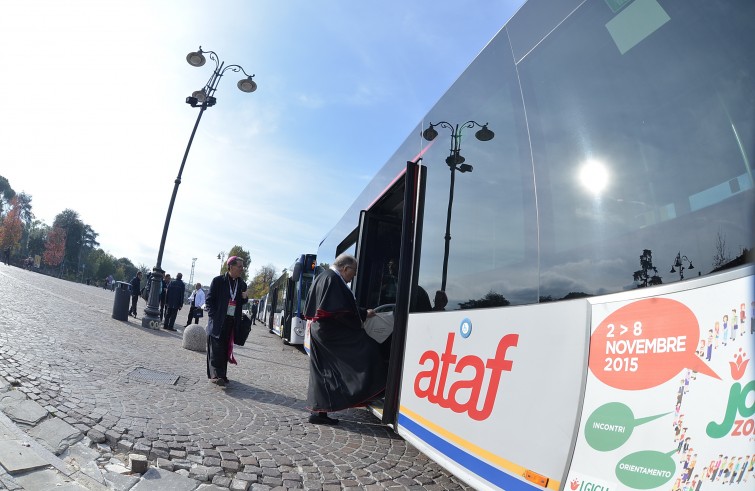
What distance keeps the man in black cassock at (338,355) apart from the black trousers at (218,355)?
78.4 inches

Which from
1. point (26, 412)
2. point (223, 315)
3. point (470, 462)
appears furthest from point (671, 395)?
point (223, 315)

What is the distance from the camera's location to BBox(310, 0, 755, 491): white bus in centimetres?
158

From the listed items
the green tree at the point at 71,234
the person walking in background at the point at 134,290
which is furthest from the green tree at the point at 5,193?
the person walking in background at the point at 134,290

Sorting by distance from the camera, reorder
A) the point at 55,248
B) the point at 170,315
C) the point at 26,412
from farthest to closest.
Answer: the point at 55,248 < the point at 170,315 < the point at 26,412

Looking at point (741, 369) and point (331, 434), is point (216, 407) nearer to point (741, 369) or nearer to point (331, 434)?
point (331, 434)

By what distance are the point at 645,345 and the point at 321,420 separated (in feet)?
12.5

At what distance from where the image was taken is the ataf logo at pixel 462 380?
2.64 metres

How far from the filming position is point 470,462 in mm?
2730

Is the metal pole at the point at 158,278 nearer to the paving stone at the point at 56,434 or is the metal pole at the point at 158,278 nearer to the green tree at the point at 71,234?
the paving stone at the point at 56,434

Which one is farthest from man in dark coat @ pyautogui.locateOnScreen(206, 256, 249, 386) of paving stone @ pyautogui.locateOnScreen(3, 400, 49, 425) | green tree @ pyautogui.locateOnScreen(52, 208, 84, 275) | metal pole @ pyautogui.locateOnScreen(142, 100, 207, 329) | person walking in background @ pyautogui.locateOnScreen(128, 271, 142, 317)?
green tree @ pyautogui.locateOnScreen(52, 208, 84, 275)

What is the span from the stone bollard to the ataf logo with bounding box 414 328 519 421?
7628 mm

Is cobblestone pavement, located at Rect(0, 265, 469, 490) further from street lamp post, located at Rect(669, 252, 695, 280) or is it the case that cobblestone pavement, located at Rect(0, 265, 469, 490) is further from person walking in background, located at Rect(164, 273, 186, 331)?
person walking in background, located at Rect(164, 273, 186, 331)

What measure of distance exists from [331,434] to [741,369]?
3.79 meters

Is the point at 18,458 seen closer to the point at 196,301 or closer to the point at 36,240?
the point at 196,301
